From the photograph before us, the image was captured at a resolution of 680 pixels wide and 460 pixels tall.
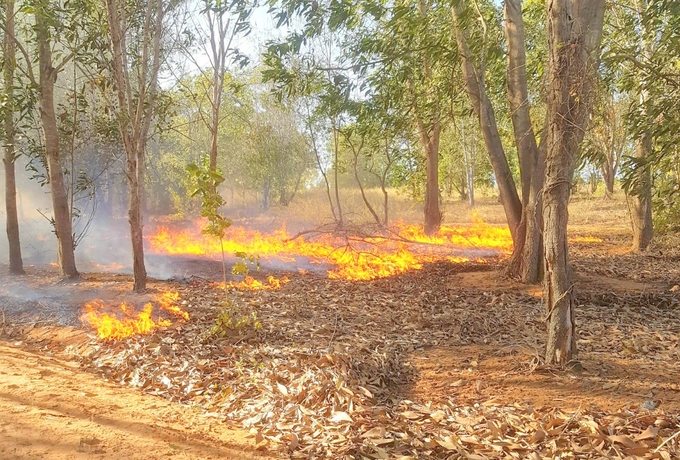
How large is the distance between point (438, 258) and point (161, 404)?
28.3 feet

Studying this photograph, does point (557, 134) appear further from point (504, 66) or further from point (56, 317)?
point (56, 317)

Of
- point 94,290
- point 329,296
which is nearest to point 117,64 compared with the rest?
point 94,290

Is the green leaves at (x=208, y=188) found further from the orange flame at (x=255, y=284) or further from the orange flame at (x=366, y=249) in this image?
the orange flame at (x=366, y=249)

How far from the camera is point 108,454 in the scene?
3559 mm

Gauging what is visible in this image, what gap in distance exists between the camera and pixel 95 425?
400 centimetres

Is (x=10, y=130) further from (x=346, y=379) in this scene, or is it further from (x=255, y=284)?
(x=346, y=379)

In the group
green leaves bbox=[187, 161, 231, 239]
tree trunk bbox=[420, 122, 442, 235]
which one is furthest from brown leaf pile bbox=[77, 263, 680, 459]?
tree trunk bbox=[420, 122, 442, 235]

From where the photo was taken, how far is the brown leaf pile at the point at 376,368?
3.69m

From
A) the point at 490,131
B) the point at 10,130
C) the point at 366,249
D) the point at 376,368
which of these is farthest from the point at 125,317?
the point at 366,249

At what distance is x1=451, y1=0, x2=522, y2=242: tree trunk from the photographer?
28.8 feet

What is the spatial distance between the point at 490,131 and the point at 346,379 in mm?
5904

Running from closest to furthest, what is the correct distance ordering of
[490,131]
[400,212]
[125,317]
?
[125,317] < [490,131] < [400,212]

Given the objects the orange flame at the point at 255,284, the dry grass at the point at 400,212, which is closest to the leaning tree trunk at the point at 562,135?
the orange flame at the point at 255,284

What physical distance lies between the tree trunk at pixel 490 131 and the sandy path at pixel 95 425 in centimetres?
684
